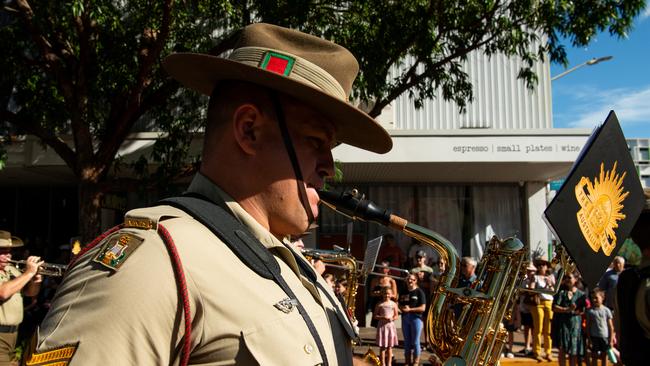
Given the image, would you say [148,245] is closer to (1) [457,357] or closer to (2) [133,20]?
(1) [457,357]

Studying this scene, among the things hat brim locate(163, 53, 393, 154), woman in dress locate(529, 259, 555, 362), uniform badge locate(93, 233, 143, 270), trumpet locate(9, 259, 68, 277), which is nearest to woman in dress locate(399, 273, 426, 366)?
woman in dress locate(529, 259, 555, 362)

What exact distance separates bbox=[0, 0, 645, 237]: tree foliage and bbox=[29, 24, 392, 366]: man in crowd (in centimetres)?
596

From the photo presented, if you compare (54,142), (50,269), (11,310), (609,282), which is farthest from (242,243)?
(609,282)

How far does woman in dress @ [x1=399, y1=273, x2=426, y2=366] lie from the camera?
29.0ft

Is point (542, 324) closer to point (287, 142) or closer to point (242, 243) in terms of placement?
point (287, 142)

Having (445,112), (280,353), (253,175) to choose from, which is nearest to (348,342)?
(280,353)

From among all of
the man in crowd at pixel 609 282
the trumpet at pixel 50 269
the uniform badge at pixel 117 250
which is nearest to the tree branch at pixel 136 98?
the trumpet at pixel 50 269

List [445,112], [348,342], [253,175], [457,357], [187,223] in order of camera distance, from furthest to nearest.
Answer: [445,112], [457,357], [348,342], [253,175], [187,223]

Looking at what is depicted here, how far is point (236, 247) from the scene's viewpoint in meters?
1.34

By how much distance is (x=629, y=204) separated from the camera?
2426 millimetres

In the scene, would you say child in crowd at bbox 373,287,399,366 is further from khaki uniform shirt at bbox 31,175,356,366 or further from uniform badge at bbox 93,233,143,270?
uniform badge at bbox 93,233,143,270

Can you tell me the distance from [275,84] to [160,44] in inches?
246

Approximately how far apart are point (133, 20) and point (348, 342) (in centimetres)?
822

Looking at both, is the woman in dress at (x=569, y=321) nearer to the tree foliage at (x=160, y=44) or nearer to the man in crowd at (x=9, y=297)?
the tree foliage at (x=160, y=44)
